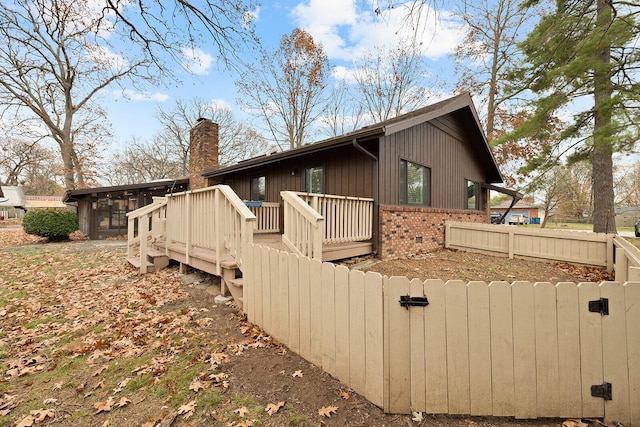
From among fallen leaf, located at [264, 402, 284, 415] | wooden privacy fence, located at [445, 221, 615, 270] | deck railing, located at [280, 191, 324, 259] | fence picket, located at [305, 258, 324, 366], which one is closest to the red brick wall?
wooden privacy fence, located at [445, 221, 615, 270]

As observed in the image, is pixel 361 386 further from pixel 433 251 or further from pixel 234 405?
pixel 433 251

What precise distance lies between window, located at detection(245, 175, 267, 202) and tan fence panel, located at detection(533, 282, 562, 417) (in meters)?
9.06

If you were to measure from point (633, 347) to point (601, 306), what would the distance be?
39 centimetres

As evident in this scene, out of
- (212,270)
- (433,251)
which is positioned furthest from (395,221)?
(212,270)

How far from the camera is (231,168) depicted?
10328mm

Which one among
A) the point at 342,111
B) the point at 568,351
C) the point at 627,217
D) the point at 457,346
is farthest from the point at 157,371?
the point at 627,217

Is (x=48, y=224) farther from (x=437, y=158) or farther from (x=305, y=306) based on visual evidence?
(x=437, y=158)

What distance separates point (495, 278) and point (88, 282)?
861 cm

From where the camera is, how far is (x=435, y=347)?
7.04 feet

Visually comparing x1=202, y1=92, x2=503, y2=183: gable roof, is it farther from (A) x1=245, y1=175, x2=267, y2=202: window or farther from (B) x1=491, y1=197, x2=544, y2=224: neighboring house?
(B) x1=491, y1=197, x2=544, y2=224: neighboring house

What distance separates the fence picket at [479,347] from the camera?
2111mm

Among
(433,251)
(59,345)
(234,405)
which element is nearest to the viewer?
(234,405)

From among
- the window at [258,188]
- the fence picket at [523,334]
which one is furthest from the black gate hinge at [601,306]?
the window at [258,188]

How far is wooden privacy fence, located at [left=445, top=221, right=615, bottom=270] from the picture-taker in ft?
21.2
